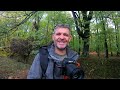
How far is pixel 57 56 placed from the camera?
77.0 inches

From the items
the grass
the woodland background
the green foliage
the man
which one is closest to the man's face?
the man

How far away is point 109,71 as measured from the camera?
507cm

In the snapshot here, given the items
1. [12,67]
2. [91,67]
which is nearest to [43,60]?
[12,67]

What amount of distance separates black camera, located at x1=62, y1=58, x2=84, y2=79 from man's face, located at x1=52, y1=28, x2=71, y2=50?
122 millimetres

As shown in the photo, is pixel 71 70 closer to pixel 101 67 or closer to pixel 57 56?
pixel 57 56

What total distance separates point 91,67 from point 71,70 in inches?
122

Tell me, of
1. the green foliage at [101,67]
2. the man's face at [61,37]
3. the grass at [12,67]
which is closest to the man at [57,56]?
the man's face at [61,37]
